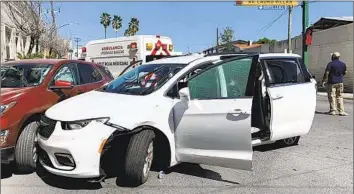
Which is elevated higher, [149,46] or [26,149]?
[149,46]

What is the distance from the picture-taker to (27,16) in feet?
69.6

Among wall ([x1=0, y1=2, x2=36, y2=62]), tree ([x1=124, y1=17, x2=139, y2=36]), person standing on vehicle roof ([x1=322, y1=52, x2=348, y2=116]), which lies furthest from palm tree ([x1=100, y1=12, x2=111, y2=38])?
person standing on vehicle roof ([x1=322, y1=52, x2=348, y2=116])

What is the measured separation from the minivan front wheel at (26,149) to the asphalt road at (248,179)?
0.13m

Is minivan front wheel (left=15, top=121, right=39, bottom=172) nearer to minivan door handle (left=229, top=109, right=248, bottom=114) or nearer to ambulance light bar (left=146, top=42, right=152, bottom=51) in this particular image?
minivan door handle (left=229, top=109, right=248, bottom=114)

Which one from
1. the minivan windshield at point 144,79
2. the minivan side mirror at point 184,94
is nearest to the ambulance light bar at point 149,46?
the minivan windshield at point 144,79

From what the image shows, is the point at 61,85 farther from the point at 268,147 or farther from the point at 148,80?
the point at 268,147

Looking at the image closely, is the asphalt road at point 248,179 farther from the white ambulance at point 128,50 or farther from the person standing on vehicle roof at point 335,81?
the white ambulance at point 128,50

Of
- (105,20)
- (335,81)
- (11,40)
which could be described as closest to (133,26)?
(105,20)

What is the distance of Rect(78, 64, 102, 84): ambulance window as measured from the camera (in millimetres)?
6953

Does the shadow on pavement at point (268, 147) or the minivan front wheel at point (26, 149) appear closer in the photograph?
the minivan front wheel at point (26, 149)

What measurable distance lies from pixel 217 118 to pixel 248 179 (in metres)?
0.93

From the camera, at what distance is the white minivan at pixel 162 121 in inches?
171

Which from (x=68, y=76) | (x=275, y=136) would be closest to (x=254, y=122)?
(x=275, y=136)

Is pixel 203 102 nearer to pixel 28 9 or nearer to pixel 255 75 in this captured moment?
pixel 255 75
